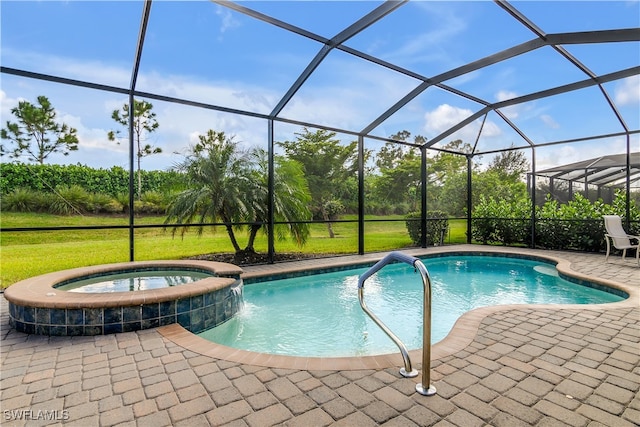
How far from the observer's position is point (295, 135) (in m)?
11.5

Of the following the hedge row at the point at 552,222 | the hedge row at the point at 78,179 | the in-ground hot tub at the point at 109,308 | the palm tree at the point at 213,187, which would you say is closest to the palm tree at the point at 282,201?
the palm tree at the point at 213,187

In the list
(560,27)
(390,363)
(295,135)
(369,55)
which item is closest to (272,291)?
(390,363)

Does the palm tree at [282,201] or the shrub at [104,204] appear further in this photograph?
the shrub at [104,204]

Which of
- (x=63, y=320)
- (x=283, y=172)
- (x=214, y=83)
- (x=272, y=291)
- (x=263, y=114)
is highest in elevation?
(x=214, y=83)

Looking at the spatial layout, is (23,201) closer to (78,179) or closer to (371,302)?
(78,179)

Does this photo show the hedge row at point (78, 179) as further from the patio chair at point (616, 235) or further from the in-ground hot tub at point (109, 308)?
the patio chair at point (616, 235)

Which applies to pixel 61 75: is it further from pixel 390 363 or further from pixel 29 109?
pixel 390 363

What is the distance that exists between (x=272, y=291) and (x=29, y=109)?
7.88m

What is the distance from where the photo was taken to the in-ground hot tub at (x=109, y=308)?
3061mm

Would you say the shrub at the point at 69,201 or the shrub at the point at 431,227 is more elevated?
the shrub at the point at 69,201

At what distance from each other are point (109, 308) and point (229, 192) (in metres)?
4.43

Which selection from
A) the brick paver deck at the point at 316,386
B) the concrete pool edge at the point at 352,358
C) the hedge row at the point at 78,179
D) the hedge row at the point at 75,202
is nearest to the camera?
the brick paver deck at the point at 316,386

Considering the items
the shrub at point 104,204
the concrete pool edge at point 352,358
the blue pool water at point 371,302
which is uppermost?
the shrub at point 104,204

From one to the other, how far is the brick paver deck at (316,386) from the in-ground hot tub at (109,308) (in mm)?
136
